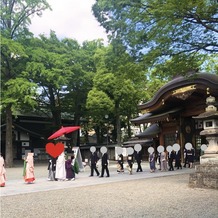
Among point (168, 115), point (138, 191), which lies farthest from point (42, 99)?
point (138, 191)

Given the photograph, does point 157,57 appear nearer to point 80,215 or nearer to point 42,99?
point 80,215

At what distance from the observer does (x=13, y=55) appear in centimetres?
2534

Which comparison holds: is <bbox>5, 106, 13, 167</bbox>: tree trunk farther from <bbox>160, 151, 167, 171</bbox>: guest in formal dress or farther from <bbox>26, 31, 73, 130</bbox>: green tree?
<bbox>160, 151, 167, 171</bbox>: guest in formal dress

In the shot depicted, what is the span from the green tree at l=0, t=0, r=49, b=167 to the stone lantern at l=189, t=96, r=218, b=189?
1522 centimetres

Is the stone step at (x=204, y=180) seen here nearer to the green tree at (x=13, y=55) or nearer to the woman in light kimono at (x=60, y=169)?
the woman in light kimono at (x=60, y=169)

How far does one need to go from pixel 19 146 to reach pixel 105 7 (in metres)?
27.0

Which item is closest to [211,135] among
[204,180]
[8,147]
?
[204,180]

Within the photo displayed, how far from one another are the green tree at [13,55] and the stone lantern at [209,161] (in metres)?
15.2

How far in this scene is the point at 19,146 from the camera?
109 ft

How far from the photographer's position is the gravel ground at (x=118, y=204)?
21.2 feet

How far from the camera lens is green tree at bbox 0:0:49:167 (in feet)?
76.9

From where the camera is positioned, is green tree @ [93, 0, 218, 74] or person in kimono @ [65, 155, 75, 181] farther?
person in kimono @ [65, 155, 75, 181]

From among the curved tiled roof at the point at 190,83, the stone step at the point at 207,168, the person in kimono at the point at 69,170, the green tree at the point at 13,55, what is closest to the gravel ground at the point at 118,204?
the stone step at the point at 207,168

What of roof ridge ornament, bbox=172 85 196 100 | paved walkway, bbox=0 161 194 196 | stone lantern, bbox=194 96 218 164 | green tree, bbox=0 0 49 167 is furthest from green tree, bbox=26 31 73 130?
stone lantern, bbox=194 96 218 164
